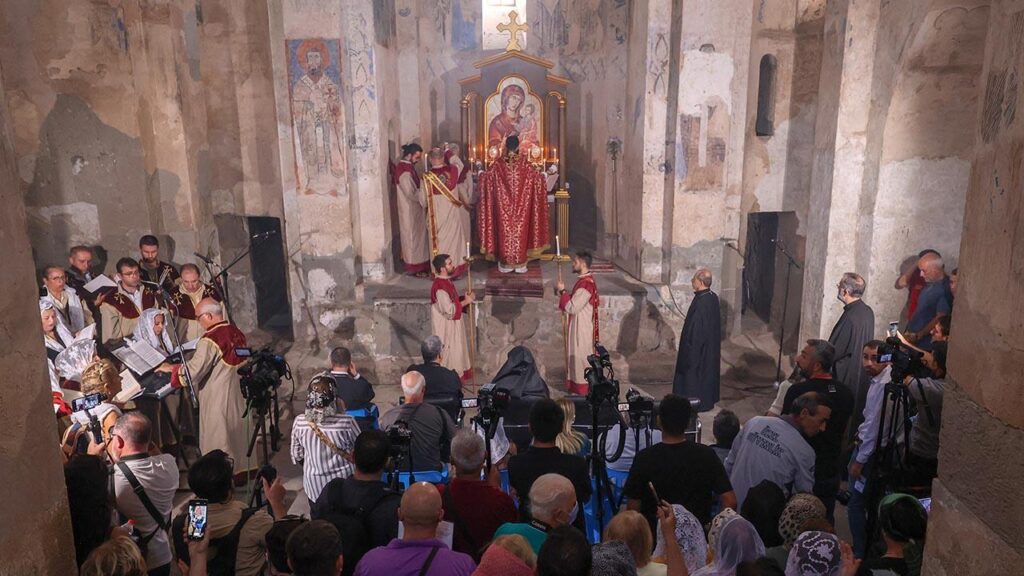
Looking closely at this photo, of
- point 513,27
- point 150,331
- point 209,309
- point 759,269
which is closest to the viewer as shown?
point 209,309

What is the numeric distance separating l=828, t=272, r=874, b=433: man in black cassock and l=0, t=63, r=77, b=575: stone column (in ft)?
21.5

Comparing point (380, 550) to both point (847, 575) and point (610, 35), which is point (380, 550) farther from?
point (610, 35)

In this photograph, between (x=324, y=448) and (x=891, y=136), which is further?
(x=891, y=136)

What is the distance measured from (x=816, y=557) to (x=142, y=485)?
3.74m

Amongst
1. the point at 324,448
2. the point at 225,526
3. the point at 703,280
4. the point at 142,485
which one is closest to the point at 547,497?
the point at 225,526

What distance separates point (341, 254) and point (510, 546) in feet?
28.4

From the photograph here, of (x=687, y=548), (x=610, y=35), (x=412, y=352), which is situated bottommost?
(x=412, y=352)

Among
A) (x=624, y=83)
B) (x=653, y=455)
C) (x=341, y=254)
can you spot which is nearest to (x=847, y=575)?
(x=653, y=455)

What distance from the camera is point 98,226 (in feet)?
34.6

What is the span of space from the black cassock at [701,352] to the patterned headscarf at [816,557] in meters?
5.31

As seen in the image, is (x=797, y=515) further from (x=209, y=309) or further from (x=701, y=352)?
(x=209, y=309)

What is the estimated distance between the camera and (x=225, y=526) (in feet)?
13.0

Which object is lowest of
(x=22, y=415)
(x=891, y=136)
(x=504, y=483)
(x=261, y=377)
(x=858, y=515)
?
(x=858, y=515)

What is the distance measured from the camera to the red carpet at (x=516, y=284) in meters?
11.4
